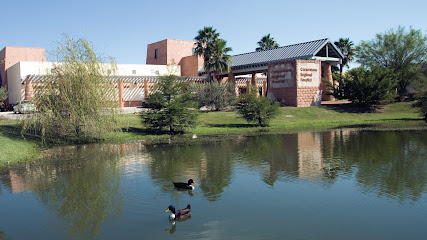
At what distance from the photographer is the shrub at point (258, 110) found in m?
29.6

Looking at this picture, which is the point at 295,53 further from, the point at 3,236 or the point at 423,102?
the point at 3,236

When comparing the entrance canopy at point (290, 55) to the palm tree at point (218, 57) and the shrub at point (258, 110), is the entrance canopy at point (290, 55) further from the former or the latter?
the shrub at point (258, 110)

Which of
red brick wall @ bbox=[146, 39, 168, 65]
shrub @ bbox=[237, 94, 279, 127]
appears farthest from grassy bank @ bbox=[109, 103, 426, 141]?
red brick wall @ bbox=[146, 39, 168, 65]

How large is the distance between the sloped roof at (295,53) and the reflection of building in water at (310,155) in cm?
1760

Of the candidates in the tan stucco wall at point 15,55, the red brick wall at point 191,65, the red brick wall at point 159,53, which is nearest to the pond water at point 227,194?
the red brick wall at point 191,65

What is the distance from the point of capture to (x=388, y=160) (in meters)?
15.7

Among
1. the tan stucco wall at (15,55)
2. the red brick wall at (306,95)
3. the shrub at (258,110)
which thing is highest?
the tan stucco wall at (15,55)

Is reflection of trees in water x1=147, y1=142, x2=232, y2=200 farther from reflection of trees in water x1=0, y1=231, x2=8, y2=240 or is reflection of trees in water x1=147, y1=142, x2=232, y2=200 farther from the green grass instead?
the green grass

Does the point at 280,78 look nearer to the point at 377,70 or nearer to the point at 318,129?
the point at 377,70

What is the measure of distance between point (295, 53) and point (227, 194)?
1281 inches

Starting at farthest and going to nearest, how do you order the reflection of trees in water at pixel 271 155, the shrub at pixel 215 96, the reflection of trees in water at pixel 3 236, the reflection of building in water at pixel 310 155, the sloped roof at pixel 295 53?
1. the sloped roof at pixel 295 53
2. the shrub at pixel 215 96
3. the reflection of trees in water at pixel 271 155
4. the reflection of building in water at pixel 310 155
5. the reflection of trees in water at pixel 3 236

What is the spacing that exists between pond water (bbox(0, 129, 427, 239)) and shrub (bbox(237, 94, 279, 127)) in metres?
10.0

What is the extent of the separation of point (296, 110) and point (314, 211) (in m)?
27.7

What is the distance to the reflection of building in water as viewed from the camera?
46.5ft
